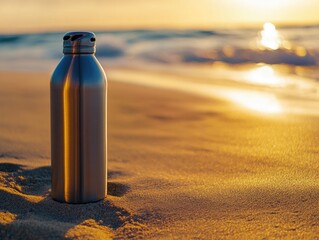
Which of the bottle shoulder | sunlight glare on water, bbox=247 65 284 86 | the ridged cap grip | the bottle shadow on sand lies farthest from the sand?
sunlight glare on water, bbox=247 65 284 86

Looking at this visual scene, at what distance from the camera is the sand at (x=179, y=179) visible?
162 cm

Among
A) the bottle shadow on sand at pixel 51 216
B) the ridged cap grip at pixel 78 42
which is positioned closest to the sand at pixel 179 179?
the bottle shadow on sand at pixel 51 216

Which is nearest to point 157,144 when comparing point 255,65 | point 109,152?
point 109,152

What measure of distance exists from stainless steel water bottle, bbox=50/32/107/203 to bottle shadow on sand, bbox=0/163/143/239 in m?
0.07

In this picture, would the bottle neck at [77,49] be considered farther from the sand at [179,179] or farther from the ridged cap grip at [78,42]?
the sand at [179,179]

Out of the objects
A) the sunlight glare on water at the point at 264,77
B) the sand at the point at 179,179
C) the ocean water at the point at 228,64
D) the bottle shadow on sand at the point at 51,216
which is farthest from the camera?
the sunlight glare on water at the point at 264,77

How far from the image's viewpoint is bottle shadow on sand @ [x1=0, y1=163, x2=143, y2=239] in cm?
152

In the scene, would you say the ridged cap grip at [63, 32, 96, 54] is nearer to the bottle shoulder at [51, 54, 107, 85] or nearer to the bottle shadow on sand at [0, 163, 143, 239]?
the bottle shoulder at [51, 54, 107, 85]

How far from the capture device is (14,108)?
12.7 feet

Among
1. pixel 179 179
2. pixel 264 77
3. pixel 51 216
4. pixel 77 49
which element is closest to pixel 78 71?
pixel 77 49

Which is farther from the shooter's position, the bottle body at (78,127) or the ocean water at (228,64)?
the ocean water at (228,64)

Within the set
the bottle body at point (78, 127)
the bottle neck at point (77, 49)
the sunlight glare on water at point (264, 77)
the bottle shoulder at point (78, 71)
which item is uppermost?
the bottle neck at point (77, 49)

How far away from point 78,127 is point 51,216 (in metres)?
0.31

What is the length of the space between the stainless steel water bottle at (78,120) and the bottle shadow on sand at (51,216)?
66mm
